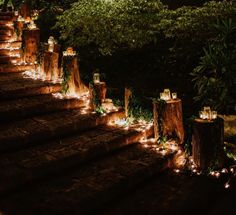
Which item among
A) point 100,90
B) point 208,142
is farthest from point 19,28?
point 208,142

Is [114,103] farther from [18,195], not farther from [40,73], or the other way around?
[18,195]

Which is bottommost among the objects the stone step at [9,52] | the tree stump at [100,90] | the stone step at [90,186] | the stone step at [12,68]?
the stone step at [90,186]

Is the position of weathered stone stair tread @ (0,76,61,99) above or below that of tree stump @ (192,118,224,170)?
above

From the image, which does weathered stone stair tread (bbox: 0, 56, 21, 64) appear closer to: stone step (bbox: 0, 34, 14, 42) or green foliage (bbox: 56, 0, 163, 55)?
stone step (bbox: 0, 34, 14, 42)

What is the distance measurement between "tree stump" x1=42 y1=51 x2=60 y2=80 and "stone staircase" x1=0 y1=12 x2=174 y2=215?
0.45m

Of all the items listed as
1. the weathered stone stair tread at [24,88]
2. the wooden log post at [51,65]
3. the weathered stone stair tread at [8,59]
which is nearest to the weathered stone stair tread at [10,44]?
the weathered stone stair tread at [8,59]

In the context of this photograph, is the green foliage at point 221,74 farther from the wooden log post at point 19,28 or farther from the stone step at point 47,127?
the wooden log post at point 19,28

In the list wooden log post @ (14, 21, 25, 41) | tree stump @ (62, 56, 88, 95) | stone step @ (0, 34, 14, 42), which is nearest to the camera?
tree stump @ (62, 56, 88, 95)

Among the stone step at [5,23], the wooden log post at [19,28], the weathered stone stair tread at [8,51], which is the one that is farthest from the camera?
the stone step at [5,23]

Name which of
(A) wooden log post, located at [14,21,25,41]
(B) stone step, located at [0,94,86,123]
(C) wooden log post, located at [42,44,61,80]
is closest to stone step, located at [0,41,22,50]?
(A) wooden log post, located at [14,21,25,41]

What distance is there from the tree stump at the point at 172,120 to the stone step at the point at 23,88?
270 cm

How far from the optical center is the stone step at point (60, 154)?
4449 mm

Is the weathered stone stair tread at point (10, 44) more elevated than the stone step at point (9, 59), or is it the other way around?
the weathered stone stair tread at point (10, 44)

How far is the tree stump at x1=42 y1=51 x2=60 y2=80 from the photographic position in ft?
25.5
